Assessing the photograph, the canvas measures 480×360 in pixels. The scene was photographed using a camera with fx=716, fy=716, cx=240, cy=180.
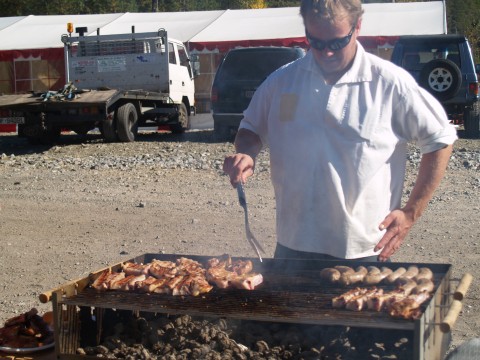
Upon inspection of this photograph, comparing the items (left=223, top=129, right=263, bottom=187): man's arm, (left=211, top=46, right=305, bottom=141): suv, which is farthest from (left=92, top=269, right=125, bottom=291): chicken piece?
(left=211, top=46, right=305, bottom=141): suv

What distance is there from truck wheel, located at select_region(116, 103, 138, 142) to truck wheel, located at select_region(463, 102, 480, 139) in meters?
7.28

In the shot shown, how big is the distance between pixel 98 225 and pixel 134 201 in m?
1.11

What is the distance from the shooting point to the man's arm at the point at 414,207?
10.6 ft

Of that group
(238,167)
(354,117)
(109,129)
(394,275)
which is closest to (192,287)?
(238,167)

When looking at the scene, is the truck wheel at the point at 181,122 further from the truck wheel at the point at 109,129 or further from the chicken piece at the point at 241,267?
the chicken piece at the point at 241,267

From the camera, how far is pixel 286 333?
3291mm

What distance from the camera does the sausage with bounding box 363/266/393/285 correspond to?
3.29m

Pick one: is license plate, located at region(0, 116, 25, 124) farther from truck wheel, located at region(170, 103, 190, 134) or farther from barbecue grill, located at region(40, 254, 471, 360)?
barbecue grill, located at region(40, 254, 471, 360)

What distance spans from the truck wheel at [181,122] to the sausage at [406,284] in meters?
15.3

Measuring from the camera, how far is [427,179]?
11.0 feet

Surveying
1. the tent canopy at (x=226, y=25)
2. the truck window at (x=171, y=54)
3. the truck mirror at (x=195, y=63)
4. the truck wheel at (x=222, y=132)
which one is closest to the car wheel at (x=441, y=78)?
the truck wheel at (x=222, y=132)

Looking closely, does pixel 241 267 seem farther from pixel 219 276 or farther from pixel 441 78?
pixel 441 78

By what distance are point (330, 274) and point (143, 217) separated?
585cm

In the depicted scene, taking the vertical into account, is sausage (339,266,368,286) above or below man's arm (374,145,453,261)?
below
